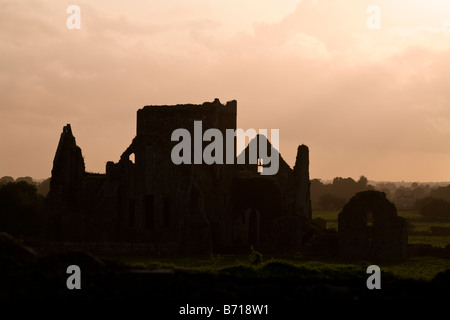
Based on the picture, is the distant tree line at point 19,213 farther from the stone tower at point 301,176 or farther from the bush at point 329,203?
the bush at point 329,203

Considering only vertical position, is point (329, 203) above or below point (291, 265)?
above

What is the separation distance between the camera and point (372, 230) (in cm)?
3912

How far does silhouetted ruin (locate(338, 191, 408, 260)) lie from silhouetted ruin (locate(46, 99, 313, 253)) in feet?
11.3

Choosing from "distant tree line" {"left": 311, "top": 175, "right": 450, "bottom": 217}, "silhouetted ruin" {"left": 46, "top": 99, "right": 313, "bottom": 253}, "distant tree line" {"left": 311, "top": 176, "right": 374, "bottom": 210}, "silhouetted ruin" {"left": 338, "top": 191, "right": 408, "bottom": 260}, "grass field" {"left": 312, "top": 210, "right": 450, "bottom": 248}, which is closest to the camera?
"silhouetted ruin" {"left": 338, "top": 191, "right": 408, "bottom": 260}

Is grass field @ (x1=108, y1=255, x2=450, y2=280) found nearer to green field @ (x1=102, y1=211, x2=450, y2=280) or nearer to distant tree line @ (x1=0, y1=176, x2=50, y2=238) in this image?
green field @ (x1=102, y1=211, x2=450, y2=280)

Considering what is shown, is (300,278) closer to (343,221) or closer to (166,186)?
(343,221)

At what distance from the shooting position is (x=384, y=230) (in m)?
38.8

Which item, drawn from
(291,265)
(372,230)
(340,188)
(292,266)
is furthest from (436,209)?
(292,266)

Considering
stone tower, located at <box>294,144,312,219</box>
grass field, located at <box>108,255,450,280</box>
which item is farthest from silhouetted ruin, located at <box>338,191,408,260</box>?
stone tower, located at <box>294,144,312,219</box>

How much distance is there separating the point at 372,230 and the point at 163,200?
464 inches

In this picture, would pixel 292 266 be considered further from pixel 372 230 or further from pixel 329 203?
pixel 329 203

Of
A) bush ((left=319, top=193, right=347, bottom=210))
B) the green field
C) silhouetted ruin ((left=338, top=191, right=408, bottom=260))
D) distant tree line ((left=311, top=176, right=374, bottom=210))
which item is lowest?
the green field

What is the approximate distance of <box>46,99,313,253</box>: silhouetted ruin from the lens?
136 feet

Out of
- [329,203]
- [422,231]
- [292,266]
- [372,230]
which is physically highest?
[329,203]
